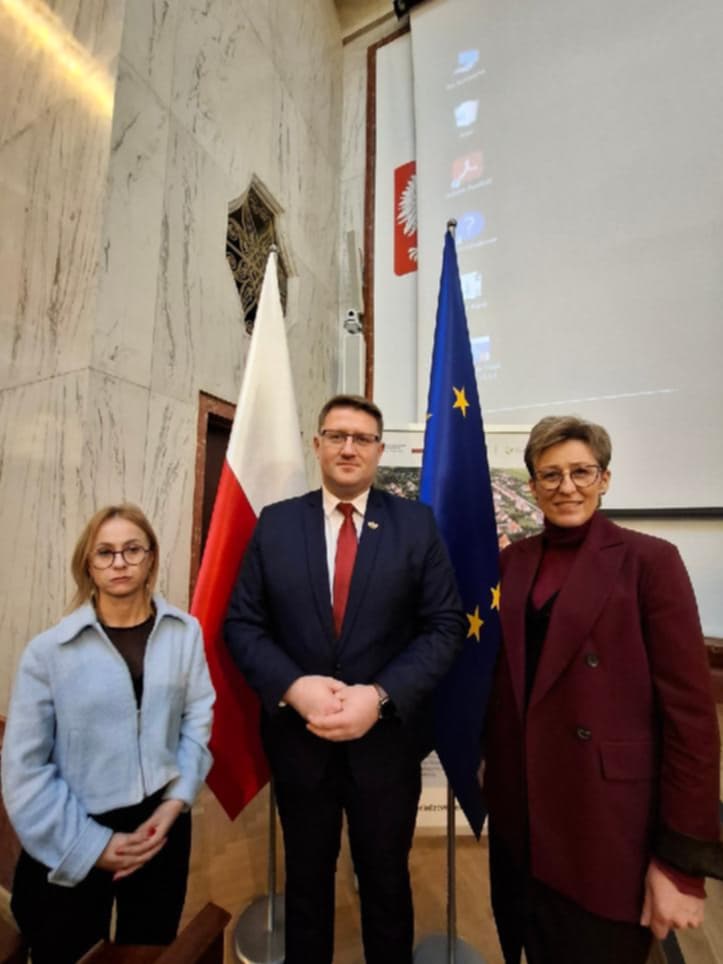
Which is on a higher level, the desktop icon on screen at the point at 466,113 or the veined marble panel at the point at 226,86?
the desktop icon on screen at the point at 466,113

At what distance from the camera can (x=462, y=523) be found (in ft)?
5.04

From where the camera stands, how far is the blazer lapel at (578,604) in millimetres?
925

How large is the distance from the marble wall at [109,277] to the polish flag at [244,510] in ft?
3.02

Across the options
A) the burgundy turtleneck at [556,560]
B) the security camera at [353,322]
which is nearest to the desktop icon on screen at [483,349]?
the security camera at [353,322]

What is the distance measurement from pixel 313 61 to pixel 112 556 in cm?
509

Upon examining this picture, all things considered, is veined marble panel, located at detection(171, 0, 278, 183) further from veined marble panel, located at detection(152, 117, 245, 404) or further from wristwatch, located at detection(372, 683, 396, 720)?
wristwatch, located at detection(372, 683, 396, 720)

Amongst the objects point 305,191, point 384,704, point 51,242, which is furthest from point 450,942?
point 305,191

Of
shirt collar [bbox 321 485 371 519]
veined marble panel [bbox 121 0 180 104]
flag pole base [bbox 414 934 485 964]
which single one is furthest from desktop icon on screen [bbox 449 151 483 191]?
flag pole base [bbox 414 934 485 964]

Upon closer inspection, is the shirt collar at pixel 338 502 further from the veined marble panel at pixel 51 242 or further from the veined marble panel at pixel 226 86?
the veined marble panel at pixel 226 86

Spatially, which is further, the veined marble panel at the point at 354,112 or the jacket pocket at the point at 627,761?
the veined marble panel at the point at 354,112

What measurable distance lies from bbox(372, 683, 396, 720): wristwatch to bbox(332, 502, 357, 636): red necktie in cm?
15

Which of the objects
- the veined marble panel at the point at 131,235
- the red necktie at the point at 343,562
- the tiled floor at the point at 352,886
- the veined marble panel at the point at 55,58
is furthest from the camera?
the veined marble panel at the point at 55,58

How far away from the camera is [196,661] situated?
3.76ft

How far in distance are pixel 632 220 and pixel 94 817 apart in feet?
13.2
